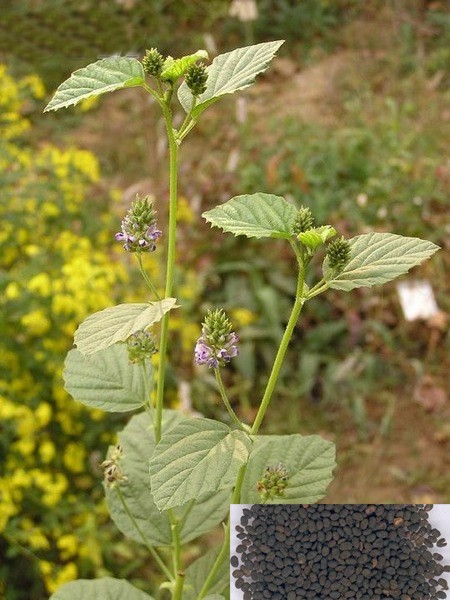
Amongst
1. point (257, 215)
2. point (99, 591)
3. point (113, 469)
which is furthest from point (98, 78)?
point (99, 591)

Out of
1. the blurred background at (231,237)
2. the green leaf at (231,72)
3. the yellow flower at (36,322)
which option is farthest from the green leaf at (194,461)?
the yellow flower at (36,322)

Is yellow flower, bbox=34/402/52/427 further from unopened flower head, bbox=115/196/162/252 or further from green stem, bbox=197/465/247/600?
unopened flower head, bbox=115/196/162/252

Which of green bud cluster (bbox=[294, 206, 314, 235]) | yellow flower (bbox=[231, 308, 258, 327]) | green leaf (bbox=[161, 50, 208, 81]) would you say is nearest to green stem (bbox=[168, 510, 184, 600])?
green bud cluster (bbox=[294, 206, 314, 235])

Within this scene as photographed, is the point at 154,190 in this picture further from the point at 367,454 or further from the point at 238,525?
the point at 238,525

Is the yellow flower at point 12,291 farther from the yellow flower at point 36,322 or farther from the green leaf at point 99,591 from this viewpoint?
the green leaf at point 99,591

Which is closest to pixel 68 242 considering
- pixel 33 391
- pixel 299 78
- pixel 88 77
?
pixel 33 391

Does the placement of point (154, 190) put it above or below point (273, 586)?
below
